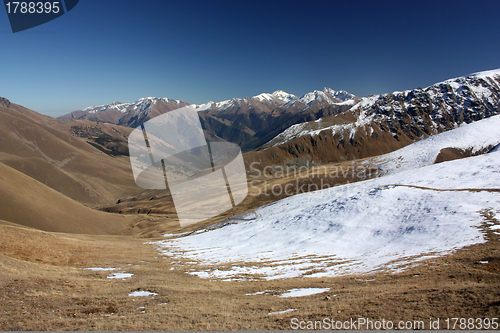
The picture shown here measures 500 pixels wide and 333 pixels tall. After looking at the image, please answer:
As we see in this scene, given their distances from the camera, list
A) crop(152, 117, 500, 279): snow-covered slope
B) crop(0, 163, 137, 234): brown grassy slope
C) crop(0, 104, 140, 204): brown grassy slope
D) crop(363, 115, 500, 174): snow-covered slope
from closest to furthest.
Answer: crop(152, 117, 500, 279): snow-covered slope < crop(0, 163, 137, 234): brown grassy slope < crop(363, 115, 500, 174): snow-covered slope < crop(0, 104, 140, 204): brown grassy slope

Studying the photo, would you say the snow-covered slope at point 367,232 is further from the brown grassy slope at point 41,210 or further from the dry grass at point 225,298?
the brown grassy slope at point 41,210

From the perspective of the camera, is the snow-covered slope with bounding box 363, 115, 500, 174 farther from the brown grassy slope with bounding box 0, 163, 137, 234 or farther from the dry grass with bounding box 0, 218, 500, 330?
the brown grassy slope with bounding box 0, 163, 137, 234

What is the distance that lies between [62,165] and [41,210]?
108684 millimetres

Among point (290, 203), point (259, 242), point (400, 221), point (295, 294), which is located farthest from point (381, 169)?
point (295, 294)

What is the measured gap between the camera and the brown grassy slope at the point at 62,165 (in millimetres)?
88062

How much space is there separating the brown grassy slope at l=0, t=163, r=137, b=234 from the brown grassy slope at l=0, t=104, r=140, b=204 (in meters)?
58.8

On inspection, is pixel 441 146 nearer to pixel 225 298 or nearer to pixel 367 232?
pixel 367 232

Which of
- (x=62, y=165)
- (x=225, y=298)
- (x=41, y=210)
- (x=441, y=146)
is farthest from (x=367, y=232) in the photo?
(x=62, y=165)

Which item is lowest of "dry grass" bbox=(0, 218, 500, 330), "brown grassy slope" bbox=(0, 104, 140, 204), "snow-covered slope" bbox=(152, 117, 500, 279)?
"snow-covered slope" bbox=(152, 117, 500, 279)

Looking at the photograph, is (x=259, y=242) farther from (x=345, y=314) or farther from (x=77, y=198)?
(x=77, y=198)

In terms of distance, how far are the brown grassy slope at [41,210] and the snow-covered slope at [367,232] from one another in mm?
19712

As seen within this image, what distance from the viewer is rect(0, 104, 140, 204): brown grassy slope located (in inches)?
3467

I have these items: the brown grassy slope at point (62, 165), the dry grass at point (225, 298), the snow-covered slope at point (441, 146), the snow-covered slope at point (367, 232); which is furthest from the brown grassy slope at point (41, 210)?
the snow-covered slope at point (441, 146)

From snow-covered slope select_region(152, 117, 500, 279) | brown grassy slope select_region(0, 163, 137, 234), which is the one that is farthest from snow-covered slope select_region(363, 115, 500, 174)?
brown grassy slope select_region(0, 163, 137, 234)
